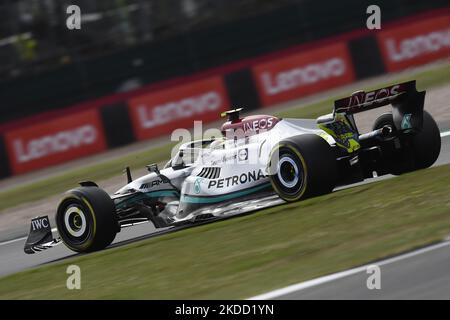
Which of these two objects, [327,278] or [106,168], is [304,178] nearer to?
[327,278]

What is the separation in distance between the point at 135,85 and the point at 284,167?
14.0 meters

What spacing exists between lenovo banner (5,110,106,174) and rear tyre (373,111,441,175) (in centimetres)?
1194

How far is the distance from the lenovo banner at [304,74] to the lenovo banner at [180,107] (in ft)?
3.45

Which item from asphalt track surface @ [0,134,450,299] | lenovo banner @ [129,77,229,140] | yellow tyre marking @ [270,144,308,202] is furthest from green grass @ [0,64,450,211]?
asphalt track surface @ [0,134,450,299]

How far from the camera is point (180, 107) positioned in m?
21.3

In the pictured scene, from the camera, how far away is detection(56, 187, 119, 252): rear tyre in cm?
986

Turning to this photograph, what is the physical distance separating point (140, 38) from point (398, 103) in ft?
48.0

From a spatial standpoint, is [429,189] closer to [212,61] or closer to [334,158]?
[334,158]

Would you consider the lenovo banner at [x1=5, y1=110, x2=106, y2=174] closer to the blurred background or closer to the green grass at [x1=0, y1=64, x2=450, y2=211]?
the green grass at [x1=0, y1=64, x2=450, y2=211]

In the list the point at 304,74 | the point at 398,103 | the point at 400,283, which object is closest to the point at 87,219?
the point at 398,103

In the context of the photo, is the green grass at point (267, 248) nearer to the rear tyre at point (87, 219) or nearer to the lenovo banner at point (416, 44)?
the rear tyre at point (87, 219)

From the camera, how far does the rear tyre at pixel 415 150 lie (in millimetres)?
9469

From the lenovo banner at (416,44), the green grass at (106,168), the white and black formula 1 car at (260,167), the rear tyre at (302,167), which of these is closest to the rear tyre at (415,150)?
the white and black formula 1 car at (260,167)
